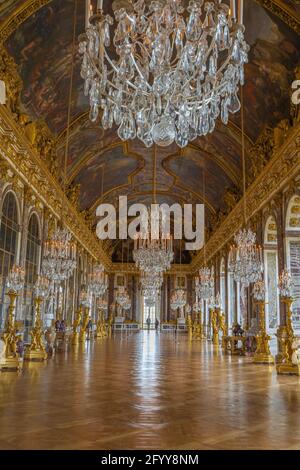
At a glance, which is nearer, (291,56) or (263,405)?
(263,405)

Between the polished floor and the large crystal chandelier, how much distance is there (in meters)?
3.86

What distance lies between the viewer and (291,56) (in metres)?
10.7

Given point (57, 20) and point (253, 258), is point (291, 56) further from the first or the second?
point (57, 20)

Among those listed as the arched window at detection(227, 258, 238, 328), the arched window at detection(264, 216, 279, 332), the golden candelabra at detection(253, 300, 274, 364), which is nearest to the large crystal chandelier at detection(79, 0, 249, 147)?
the golden candelabra at detection(253, 300, 274, 364)

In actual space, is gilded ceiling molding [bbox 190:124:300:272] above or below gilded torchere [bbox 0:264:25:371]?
above

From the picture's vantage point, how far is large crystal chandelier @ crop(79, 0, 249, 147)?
5.63m

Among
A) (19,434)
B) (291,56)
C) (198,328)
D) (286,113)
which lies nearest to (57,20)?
(291,56)

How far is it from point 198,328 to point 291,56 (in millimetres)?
17921

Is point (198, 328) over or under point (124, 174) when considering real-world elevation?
under

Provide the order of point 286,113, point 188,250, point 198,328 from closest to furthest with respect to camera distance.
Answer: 1. point 286,113
2. point 198,328
3. point 188,250

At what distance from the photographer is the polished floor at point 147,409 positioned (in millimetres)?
3777

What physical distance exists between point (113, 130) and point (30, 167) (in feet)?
17.8

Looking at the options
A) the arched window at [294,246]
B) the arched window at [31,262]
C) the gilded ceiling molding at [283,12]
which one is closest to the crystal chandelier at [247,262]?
the arched window at [294,246]

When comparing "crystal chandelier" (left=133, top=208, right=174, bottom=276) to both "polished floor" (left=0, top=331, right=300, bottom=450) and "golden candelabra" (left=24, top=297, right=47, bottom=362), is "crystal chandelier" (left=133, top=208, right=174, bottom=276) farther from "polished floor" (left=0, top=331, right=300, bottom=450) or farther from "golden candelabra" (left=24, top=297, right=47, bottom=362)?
"polished floor" (left=0, top=331, right=300, bottom=450)
